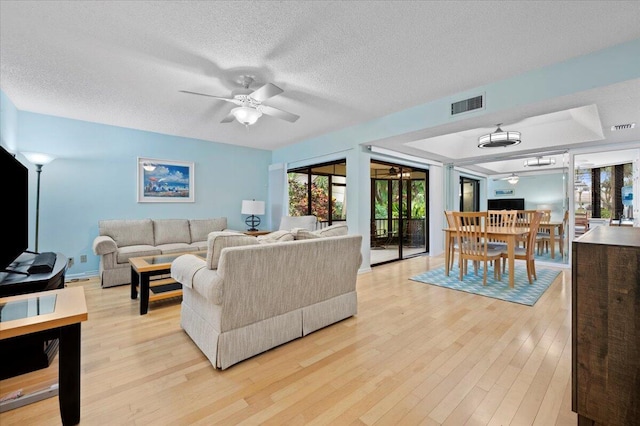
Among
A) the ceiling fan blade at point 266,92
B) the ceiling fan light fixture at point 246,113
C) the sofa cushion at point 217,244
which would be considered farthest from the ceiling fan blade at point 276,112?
the sofa cushion at point 217,244

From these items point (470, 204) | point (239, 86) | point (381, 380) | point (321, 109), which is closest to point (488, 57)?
point (321, 109)

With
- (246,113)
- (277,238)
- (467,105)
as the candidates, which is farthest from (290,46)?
(467,105)

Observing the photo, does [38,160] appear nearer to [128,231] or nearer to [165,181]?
[128,231]

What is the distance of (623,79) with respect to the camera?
7.73 ft

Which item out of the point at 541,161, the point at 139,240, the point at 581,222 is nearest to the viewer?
the point at 139,240

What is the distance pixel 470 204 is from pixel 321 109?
5.40 metres

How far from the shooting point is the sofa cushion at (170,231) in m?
4.69

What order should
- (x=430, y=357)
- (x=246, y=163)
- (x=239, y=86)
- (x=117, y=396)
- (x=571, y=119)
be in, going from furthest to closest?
(x=246, y=163)
(x=571, y=119)
(x=239, y=86)
(x=430, y=357)
(x=117, y=396)

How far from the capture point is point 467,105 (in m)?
3.25

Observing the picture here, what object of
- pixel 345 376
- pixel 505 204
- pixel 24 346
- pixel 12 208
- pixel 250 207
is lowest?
pixel 345 376

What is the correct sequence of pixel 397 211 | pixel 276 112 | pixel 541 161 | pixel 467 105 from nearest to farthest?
pixel 276 112 → pixel 467 105 → pixel 541 161 → pixel 397 211

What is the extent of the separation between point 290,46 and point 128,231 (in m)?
3.91

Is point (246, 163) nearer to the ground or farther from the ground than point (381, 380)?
farther from the ground

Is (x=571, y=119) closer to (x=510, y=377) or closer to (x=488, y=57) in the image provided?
(x=488, y=57)
